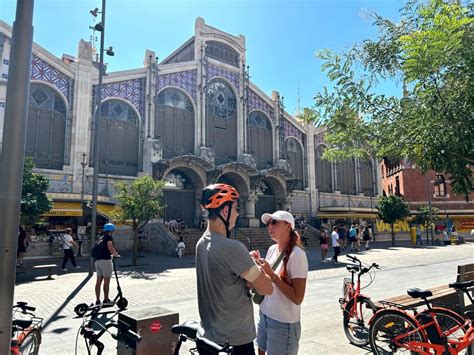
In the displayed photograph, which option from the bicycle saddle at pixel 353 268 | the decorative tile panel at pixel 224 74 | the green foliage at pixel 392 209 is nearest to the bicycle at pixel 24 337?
the bicycle saddle at pixel 353 268

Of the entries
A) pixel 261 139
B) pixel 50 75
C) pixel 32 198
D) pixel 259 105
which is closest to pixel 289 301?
pixel 32 198

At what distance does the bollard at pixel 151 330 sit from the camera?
10.5 ft

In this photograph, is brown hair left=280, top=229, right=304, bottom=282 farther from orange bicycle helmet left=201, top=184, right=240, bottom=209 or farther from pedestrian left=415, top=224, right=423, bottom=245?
Answer: pedestrian left=415, top=224, right=423, bottom=245

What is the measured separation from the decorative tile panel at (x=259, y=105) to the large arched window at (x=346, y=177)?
353 inches

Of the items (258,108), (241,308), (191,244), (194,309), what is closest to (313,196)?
(258,108)

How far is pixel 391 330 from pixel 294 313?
80.8 inches

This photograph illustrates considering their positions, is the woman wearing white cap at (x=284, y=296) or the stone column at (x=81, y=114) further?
the stone column at (x=81, y=114)

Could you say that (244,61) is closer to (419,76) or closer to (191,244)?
(191,244)

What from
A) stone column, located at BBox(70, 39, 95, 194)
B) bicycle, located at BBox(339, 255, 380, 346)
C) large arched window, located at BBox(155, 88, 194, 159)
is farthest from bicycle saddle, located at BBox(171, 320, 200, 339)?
large arched window, located at BBox(155, 88, 194, 159)

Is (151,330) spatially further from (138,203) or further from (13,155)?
(138,203)

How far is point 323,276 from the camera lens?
11836 mm

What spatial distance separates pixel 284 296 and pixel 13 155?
2.54 meters

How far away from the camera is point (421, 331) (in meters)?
3.89

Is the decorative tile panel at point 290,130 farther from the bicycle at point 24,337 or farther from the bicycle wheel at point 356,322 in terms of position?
the bicycle at point 24,337
